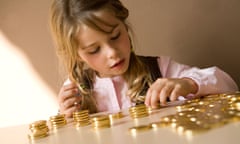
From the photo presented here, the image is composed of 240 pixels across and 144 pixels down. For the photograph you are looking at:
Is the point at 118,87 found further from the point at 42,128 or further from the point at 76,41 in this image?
the point at 42,128

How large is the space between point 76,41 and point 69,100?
19 cm

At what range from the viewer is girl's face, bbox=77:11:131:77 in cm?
97

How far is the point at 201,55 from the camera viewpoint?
4.26 feet

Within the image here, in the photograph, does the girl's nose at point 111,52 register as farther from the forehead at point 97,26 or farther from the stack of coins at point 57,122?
the stack of coins at point 57,122

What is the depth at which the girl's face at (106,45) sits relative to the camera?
0.97 meters

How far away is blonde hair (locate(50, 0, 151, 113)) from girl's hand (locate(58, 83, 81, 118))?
3.4 inches

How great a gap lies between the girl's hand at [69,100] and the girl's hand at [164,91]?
336 millimetres

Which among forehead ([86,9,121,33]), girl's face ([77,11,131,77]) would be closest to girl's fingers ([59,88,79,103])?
girl's face ([77,11,131,77])

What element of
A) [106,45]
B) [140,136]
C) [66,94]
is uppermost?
[106,45]

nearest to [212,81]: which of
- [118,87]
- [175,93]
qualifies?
[175,93]

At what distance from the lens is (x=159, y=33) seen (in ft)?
4.42

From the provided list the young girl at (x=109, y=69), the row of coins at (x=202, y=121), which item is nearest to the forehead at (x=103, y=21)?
the young girl at (x=109, y=69)

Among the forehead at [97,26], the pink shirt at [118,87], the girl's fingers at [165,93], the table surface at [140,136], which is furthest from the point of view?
the pink shirt at [118,87]

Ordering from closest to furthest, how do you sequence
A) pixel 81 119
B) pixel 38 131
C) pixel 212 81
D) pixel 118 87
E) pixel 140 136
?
pixel 140 136, pixel 38 131, pixel 81 119, pixel 212 81, pixel 118 87
